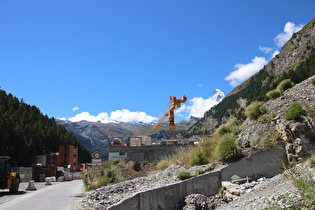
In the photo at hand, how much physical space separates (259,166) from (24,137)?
219 feet

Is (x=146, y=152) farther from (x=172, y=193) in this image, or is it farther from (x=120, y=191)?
(x=172, y=193)

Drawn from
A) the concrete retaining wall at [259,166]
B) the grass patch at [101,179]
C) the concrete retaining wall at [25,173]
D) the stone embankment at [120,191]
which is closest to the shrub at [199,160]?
the stone embankment at [120,191]

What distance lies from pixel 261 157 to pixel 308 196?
6024mm

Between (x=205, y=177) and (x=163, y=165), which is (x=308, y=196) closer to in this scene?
(x=205, y=177)

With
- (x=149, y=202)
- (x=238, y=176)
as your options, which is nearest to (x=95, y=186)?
(x=149, y=202)

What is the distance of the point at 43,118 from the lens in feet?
370

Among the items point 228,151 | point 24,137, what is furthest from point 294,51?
point 228,151

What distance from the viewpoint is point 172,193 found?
10.1 m

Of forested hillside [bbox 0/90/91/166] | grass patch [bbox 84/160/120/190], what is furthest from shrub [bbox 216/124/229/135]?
forested hillside [bbox 0/90/91/166]

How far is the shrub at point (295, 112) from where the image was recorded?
10914 mm

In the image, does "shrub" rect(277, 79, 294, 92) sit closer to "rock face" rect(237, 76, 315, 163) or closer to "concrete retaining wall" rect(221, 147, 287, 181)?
"rock face" rect(237, 76, 315, 163)

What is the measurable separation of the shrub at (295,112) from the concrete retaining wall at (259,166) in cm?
162

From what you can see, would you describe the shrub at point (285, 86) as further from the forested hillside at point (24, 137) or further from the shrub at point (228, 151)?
the forested hillside at point (24, 137)

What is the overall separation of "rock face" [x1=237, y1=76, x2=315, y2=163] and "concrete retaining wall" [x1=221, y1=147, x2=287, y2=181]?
385mm
